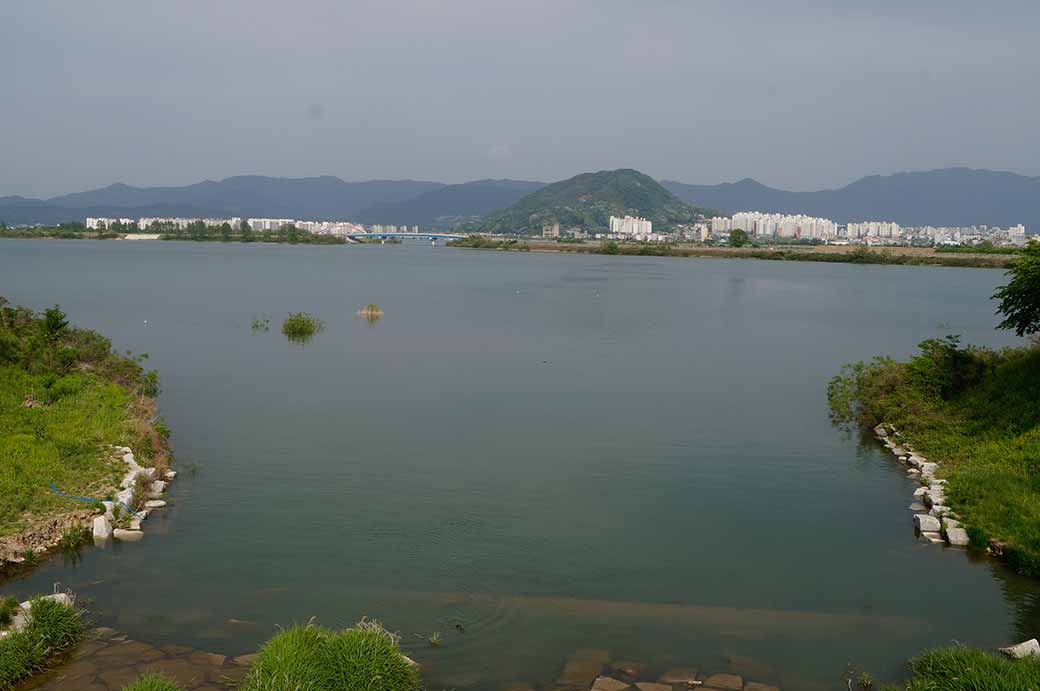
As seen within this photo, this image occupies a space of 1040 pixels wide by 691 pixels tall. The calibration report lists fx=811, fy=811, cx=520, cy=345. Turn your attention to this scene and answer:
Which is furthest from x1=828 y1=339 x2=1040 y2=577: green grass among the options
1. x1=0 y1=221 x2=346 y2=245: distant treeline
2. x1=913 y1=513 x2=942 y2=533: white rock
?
x1=0 y1=221 x2=346 y2=245: distant treeline

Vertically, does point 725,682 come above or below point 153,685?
below

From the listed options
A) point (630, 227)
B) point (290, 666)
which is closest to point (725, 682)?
point (290, 666)

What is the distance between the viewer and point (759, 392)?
55.6 ft

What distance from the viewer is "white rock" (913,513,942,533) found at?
8741 mm

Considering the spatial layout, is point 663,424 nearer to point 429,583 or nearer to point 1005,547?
point 1005,547

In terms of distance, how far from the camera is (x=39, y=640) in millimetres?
5801

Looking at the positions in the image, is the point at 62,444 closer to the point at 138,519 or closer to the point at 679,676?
→ the point at 138,519

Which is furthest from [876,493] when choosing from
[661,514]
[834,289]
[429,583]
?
[834,289]

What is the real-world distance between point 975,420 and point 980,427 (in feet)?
1.44

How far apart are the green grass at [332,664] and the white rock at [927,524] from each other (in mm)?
5926

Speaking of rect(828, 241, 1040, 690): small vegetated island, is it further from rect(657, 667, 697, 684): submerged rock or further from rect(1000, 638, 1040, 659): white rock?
rect(657, 667, 697, 684): submerged rock

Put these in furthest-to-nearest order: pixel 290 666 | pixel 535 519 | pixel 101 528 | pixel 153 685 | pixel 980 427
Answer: pixel 980 427, pixel 535 519, pixel 101 528, pixel 290 666, pixel 153 685

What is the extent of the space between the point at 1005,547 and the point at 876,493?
2.45 meters

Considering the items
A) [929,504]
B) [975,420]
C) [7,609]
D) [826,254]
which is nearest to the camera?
[7,609]
